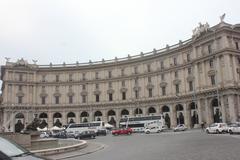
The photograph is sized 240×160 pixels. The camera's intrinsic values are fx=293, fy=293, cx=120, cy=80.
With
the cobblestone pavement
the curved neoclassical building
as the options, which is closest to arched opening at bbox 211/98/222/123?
the curved neoclassical building

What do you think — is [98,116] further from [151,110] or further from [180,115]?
[180,115]

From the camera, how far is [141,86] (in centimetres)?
8500

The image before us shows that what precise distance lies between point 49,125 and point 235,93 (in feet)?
182

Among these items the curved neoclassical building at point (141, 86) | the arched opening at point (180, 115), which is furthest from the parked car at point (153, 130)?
the arched opening at point (180, 115)

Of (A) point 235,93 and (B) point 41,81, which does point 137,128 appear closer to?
(A) point 235,93

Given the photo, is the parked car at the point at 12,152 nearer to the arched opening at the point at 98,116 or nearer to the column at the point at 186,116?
the column at the point at 186,116

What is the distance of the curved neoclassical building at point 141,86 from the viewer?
64625 millimetres

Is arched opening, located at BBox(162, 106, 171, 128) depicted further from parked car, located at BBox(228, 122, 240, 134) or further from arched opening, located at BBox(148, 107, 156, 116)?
parked car, located at BBox(228, 122, 240, 134)

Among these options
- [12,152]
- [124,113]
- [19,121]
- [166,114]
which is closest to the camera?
[12,152]

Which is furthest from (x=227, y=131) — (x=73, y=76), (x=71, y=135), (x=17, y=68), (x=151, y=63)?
(x=17, y=68)

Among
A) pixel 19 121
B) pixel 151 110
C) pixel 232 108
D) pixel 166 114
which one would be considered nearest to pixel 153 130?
pixel 232 108

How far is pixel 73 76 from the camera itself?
93.4m

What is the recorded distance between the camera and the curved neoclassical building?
6462cm

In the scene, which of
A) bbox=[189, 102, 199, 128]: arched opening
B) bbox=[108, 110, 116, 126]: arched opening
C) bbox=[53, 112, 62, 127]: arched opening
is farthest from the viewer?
bbox=[53, 112, 62, 127]: arched opening
